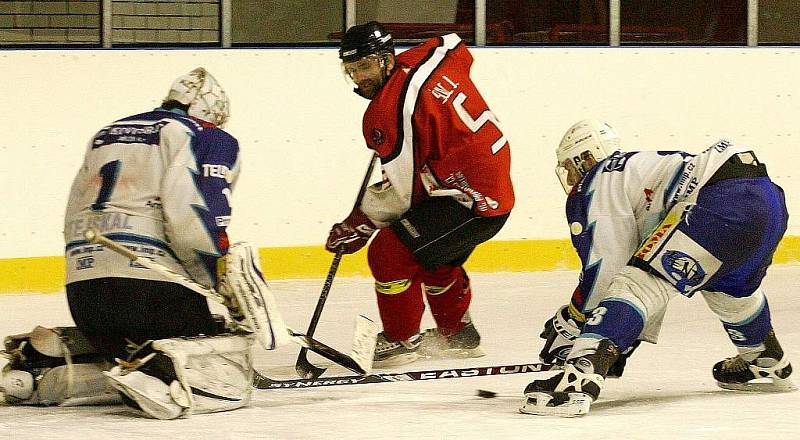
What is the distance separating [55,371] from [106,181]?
49 centimetres

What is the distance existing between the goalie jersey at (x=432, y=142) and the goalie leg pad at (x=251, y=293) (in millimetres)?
856

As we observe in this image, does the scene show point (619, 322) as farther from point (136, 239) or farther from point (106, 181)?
point (106, 181)

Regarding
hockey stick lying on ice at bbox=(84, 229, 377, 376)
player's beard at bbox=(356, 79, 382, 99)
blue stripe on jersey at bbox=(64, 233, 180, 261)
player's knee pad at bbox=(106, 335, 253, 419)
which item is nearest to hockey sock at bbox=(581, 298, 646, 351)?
hockey stick lying on ice at bbox=(84, 229, 377, 376)

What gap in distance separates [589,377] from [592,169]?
1.77 ft

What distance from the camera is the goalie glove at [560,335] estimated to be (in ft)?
11.9

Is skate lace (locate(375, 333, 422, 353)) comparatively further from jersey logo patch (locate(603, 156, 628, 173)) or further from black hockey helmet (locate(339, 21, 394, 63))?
jersey logo patch (locate(603, 156, 628, 173))

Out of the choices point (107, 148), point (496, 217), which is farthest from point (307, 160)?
point (107, 148)

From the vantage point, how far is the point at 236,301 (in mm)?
3439

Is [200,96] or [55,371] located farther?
[200,96]

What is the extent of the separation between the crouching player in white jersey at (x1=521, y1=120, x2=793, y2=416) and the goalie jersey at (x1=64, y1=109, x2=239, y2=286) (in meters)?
0.84

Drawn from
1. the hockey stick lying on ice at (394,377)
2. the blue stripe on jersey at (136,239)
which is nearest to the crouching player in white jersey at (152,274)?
the blue stripe on jersey at (136,239)

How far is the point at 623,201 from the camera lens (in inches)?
133

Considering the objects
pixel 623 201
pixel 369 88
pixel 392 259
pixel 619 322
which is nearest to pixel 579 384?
pixel 619 322

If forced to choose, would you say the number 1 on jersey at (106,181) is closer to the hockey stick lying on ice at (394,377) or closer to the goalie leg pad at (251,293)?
the goalie leg pad at (251,293)
